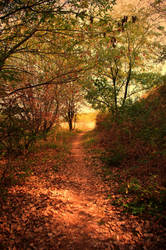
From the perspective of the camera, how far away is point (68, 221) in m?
3.96

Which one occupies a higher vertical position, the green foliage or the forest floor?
the green foliage

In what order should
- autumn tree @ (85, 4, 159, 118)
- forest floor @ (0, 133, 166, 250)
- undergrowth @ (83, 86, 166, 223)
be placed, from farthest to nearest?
autumn tree @ (85, 4, 159, 118), undergrowth @ (83, 86, 166, 223), forest floor @ (0, 133, 166, 250)

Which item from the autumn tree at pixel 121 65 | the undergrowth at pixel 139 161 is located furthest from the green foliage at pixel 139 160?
the autumn tree at pixel 121 65

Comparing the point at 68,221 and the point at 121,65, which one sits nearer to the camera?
the point at 68,221

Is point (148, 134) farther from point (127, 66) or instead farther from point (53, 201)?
point (127, 66)

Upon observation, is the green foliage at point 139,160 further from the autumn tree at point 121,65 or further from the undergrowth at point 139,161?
the autumn tree at point 121,65

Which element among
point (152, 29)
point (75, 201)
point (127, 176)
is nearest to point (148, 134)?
point (127, 176)

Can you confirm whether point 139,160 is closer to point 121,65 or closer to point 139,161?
point 139,161

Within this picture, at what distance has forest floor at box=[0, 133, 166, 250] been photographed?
3.25 metres

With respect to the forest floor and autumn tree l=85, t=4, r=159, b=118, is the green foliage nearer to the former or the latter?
the forest floor

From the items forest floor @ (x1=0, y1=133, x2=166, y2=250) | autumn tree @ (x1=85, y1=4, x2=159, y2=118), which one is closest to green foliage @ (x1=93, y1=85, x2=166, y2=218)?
forest floor @ (x1=0, y1=133, x2=166, y2=250)

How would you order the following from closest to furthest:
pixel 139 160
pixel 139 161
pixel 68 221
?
pixel 68 221, pixel 139 161, pixel 139 160

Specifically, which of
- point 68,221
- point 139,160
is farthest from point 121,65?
point 68,221

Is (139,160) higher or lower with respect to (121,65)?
lower
